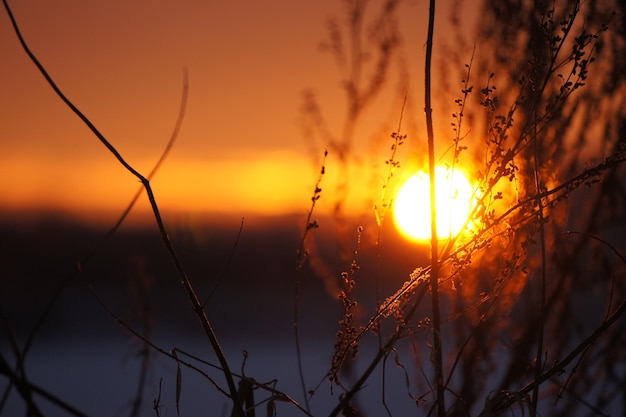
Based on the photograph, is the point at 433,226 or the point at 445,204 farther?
the point at 445,204

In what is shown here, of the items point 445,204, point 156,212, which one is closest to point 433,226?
point 445,204

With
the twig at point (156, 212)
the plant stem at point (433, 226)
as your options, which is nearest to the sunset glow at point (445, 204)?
the plant stem at point (433, 226)

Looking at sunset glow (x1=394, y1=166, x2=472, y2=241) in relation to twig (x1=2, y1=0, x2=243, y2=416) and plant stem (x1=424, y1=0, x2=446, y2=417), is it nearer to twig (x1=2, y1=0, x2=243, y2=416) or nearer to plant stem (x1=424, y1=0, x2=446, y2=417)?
plant stem (x1=424, y1=0, x2=446, y2=417)

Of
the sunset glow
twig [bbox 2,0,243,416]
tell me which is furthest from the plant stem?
twig [bbox 2,0,243,416]

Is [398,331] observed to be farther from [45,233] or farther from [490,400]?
[45,233]

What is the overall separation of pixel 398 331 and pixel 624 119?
1.49 meters

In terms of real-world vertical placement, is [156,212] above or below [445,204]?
below

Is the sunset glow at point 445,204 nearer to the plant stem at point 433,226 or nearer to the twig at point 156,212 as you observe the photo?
the plant stem at point 433,226

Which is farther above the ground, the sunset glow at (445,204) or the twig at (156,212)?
the sunset glow at (445,204)

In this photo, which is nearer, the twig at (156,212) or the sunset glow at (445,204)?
the twig at (156,212)

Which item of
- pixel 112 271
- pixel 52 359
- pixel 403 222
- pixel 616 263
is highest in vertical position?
pixel 112 271

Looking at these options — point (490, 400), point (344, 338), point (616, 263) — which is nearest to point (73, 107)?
point (344, 338)

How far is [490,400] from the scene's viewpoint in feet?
3.73

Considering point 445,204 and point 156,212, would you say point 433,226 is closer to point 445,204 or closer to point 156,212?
point 445,204
